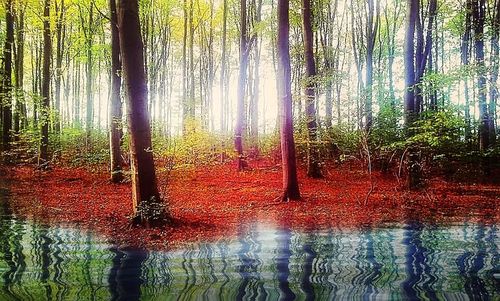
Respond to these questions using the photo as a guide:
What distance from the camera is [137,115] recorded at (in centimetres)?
766

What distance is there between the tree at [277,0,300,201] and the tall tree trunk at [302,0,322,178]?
2.56 meters

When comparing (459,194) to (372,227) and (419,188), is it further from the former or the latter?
(372,227)

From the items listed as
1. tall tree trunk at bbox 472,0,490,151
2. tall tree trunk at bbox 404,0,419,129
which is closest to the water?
tall tree trunk at bbox 404,0,419,129

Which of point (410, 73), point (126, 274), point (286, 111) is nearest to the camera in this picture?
point (126, 274)

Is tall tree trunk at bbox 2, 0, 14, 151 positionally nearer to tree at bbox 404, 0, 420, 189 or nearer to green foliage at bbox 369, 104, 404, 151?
green foliage at bbox 369, 104, 404, 151

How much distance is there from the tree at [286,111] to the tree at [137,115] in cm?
441

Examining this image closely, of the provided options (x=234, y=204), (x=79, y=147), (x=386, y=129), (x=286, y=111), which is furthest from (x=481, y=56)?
(x=79, y=147)

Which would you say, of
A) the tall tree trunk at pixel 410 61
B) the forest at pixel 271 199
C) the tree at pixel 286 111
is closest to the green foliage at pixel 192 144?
the forest at pixel 271 199

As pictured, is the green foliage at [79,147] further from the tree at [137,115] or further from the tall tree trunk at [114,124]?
the tree at [137,115]

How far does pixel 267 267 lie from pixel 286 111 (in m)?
6.40

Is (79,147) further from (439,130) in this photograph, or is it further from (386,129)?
(439,130)

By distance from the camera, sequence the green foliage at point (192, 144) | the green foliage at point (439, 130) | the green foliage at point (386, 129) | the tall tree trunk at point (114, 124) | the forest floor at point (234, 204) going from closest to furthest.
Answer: the forest floor at point (234, 204) → the green foliage at point (439, 130) → the green foliage at point (192, 144) → the green foliage at point (386, 129) → the tall tree trunk at point (114, 124)

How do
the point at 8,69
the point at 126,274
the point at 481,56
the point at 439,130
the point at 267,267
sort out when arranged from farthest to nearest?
the point at 8,69 < the point at 481,56 < the point at 439,130 < the point at 267,267 < the point at 126,274

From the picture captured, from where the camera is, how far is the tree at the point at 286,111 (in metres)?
11.0
